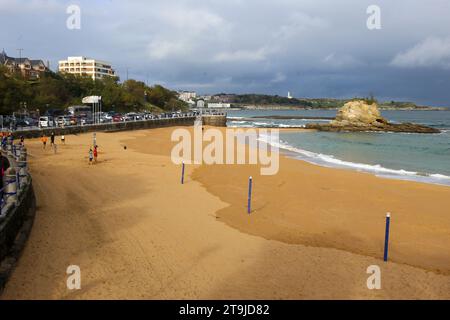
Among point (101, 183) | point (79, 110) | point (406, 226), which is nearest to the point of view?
point (406, 226)

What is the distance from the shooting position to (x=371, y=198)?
598 inches

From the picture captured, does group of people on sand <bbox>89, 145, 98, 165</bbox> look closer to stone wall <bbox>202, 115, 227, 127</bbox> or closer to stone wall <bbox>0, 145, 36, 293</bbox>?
stone wall <bbox>0, 145, 36, 293</bbox>

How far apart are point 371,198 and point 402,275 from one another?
7.58 metres

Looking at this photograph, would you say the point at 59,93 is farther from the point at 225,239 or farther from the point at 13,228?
the point at 225,239

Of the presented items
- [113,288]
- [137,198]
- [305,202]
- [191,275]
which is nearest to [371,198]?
[305,202]

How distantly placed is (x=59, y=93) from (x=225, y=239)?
6804 centimetres

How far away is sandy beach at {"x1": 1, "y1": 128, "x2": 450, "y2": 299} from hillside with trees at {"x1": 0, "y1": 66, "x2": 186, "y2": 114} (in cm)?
3106

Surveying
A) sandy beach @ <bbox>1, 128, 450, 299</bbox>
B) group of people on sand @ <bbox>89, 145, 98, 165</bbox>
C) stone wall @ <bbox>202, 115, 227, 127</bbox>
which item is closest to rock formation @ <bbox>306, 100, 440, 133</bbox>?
stone wall @ <bbox>202, 115, 227, 127</bbox>

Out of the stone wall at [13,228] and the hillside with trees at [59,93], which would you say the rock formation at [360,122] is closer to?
the hillside with trees at [59,93]

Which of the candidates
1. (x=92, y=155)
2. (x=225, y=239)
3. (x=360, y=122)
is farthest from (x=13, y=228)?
(x=360, y=122)

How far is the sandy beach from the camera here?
723 centimetres

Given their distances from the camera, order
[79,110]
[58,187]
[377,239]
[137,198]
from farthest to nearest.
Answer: [79,110]
[58,187]
[137,198]
[377,239]

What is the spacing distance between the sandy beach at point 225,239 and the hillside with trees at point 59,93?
3106 centimetres
